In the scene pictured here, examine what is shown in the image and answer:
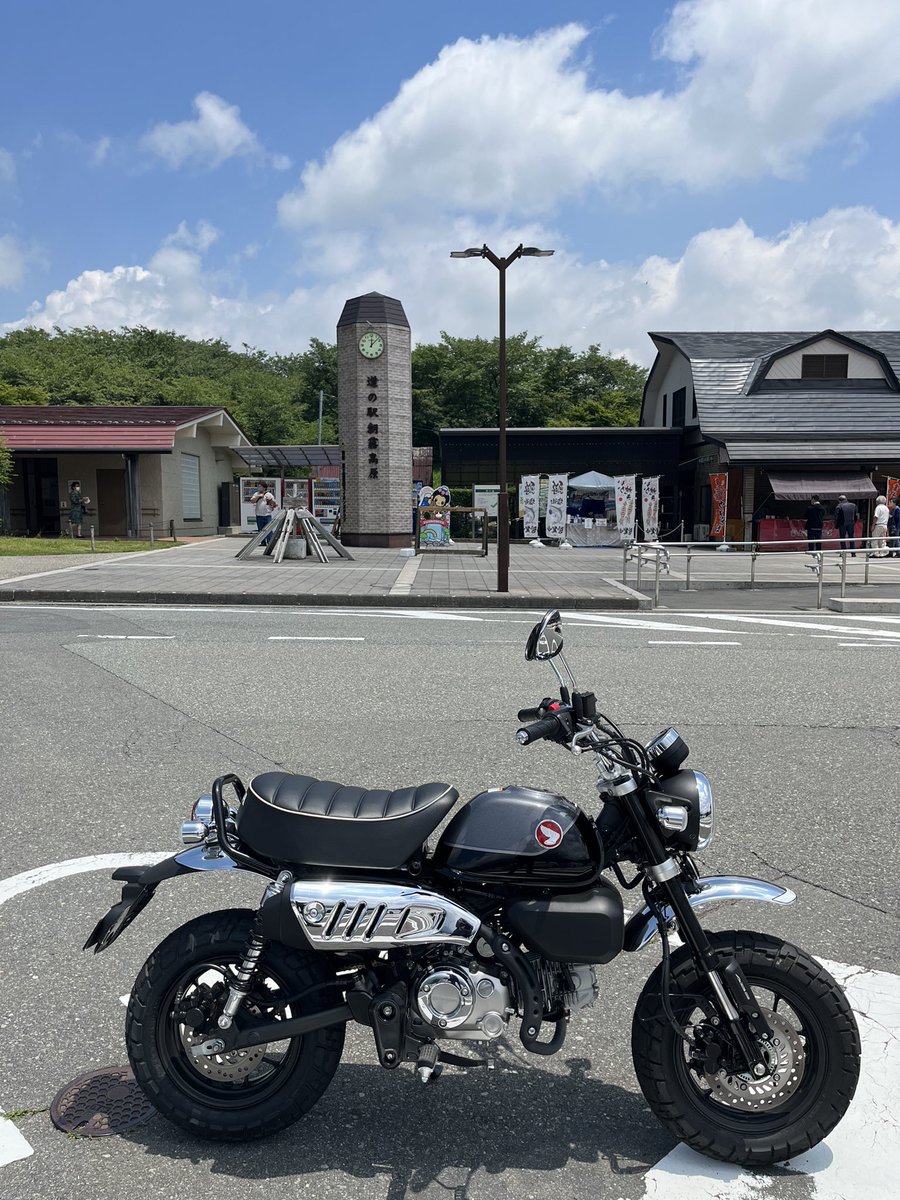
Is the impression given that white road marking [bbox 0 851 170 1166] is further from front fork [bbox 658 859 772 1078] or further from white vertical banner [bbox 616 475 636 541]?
white vertical banner [bbox 616 475 636 541]

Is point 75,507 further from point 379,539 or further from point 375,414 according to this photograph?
point 375,414

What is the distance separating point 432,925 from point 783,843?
9.26 ft

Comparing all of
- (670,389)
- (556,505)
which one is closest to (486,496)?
(556,505)

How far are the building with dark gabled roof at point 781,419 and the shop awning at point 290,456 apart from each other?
1286 centimetres

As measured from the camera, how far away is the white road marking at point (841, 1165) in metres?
2.44

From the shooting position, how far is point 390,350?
27438 mm

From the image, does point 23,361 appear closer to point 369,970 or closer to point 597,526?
point 597,526

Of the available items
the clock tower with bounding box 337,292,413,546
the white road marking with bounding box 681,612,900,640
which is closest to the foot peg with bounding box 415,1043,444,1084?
the white road marking with bounding box 681,612,900,640

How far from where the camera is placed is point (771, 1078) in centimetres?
254

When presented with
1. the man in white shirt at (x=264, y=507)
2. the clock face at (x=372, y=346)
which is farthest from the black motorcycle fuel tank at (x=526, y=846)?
the man in white shirt at (x=264, y=507)

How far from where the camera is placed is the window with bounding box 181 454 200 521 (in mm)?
32562

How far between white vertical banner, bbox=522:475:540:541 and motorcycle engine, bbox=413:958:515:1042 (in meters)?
Answer: 30.3

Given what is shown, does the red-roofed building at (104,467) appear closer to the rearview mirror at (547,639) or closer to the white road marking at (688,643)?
the white road marking at (688,643)

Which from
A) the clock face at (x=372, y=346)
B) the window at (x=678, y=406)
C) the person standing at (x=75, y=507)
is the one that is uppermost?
the clock face at (x=372, y=346)
